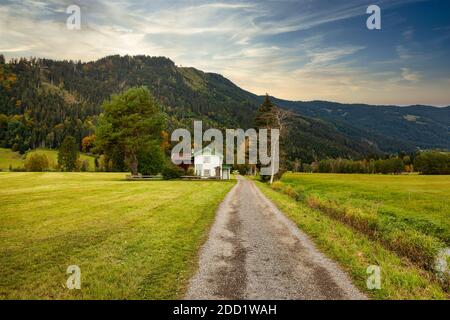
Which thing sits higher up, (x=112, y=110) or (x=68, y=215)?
(x=112, y=110)

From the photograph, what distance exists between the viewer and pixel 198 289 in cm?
802

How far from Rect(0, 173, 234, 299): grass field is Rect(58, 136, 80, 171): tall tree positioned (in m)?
94.9

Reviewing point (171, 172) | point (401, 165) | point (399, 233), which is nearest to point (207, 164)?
point (171, 172)

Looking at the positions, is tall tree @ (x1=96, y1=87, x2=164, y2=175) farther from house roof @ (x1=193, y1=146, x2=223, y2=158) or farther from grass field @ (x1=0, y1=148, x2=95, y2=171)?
grass field @ (x1=0, y1=148, x2=95, y2=171)

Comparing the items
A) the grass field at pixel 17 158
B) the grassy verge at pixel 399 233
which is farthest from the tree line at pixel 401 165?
the grass field at pixel 17 158

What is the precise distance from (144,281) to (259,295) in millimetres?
3301

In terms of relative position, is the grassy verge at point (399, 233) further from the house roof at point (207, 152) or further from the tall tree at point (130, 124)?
the house roof at point (207, 152)

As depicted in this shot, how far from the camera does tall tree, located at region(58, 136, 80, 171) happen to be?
350ft

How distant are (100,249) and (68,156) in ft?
356

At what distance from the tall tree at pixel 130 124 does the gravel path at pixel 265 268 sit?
4552cm

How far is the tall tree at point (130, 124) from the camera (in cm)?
5691

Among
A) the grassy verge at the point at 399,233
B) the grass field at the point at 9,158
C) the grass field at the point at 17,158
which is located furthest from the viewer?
the grass field at the point at 17,158
